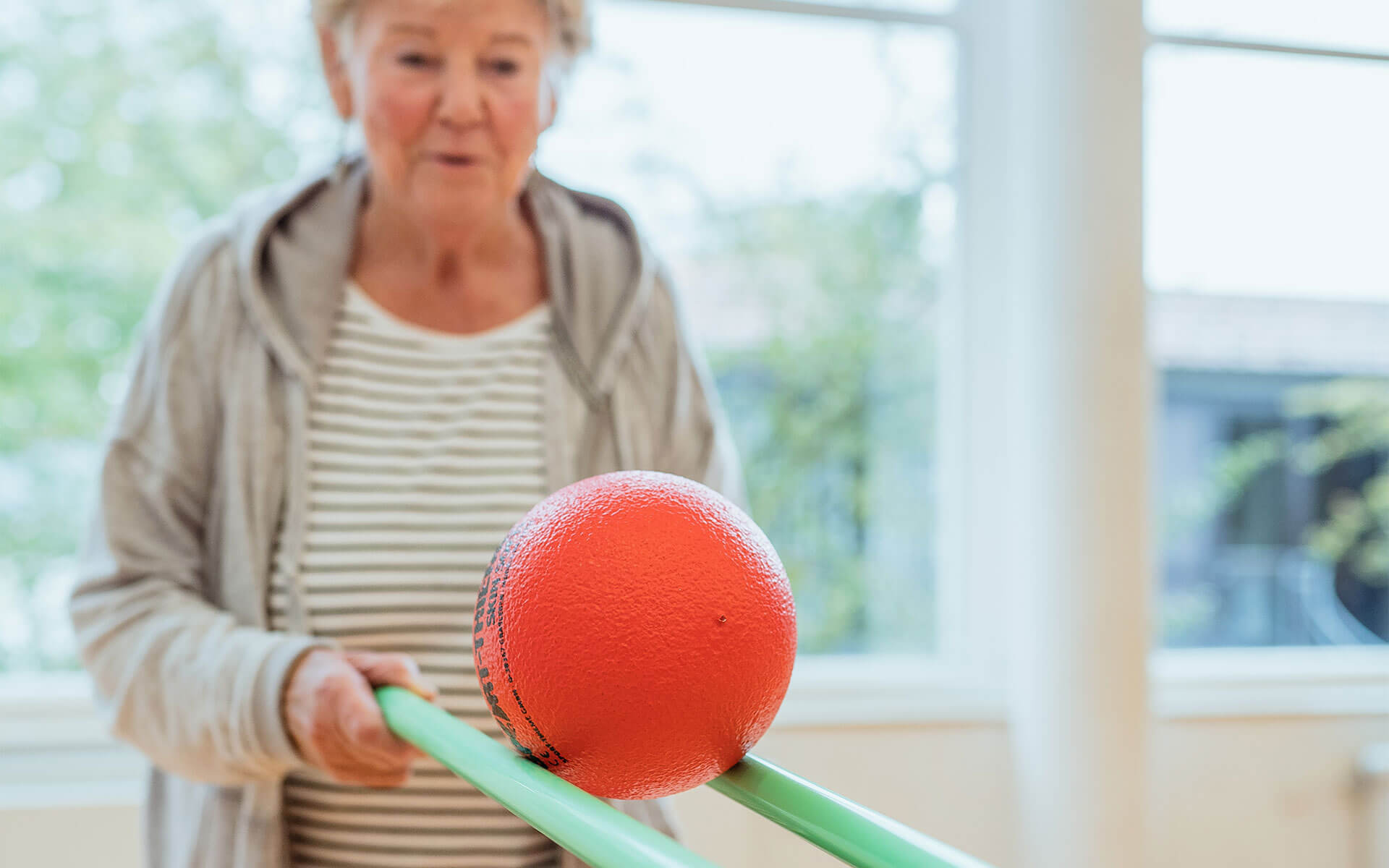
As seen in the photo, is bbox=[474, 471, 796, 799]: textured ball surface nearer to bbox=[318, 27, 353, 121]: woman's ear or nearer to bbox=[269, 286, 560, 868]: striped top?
bbox=[269, 286, 560, 868]: striped top

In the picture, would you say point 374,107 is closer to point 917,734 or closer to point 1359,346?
point 917,734

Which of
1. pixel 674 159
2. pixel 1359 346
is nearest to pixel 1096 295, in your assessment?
pixel 674 159

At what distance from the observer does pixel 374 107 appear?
856 mm

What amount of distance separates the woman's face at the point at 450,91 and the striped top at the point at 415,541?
0.16m

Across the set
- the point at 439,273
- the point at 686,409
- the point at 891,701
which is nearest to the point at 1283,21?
the point at 891,701

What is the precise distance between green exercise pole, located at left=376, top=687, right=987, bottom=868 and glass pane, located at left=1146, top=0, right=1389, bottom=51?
239cm

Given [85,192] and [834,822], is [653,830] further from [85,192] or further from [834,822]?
[85,192]

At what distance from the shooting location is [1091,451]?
6.22 feet

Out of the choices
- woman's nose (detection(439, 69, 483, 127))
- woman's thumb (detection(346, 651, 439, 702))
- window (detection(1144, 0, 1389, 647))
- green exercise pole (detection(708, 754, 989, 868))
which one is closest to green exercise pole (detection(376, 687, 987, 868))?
green exercise pole (detection(708, 754, 989, 868))

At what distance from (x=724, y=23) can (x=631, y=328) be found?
1373 millimetres

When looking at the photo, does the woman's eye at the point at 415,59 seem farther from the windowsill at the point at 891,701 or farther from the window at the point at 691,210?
the windowsill at the point at 891,701

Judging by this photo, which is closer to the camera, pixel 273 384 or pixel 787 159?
Answer: pixel 273 384

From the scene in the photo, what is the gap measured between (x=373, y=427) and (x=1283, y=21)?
7.83ft

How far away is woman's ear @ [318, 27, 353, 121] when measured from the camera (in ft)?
2.98
